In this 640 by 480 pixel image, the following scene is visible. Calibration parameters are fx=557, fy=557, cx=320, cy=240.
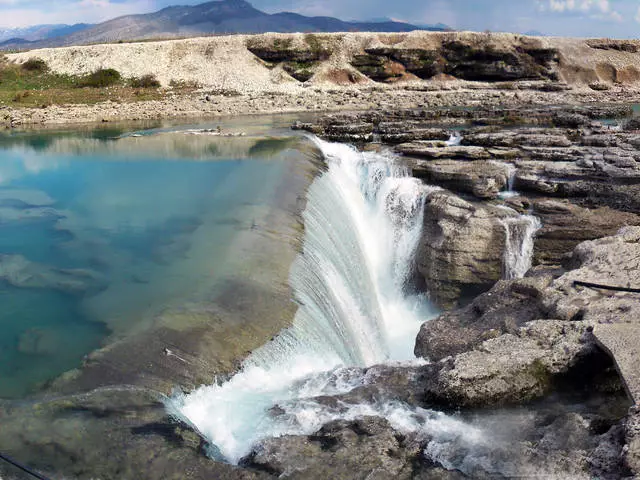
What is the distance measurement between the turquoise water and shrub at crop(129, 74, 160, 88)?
2650 centimetres

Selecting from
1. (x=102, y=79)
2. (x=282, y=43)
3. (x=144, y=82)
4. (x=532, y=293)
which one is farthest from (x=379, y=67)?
(x=532, y=293)

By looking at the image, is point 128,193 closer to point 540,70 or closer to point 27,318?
point 27,318

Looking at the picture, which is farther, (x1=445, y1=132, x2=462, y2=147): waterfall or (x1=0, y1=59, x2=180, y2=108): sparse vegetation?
(x1=0, y1=59, x2=180, y2=108): sparse vegetation

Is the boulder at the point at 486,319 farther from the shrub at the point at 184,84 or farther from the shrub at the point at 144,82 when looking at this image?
the shrub at the point at 144,82

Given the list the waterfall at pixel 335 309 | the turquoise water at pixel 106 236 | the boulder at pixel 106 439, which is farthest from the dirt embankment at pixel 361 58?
the boulder at pixel 106 439

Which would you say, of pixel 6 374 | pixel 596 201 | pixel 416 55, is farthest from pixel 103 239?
pixel 416 55

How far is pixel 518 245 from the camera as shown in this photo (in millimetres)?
15375

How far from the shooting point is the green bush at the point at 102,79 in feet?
162

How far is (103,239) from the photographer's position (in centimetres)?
1358

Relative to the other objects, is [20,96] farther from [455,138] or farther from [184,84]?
[455,138]

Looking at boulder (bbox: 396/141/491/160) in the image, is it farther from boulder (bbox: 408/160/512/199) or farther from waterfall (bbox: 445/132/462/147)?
waterfall (bbox: 445/132/462/147)

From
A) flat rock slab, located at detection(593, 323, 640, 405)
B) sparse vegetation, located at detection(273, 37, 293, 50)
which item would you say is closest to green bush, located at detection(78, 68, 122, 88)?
sparse vegetation, located at detection(273, 37, 293, 50)

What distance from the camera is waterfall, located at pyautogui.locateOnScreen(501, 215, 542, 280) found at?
15.2 meters

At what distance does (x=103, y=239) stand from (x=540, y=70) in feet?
173
